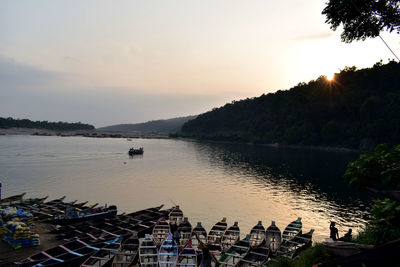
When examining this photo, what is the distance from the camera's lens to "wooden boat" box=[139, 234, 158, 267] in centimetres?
1942

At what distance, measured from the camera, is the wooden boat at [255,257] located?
19.1m

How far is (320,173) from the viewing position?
69.6m

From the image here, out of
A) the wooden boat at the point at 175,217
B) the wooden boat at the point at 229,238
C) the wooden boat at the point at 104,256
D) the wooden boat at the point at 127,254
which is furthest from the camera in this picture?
the wooden boat at the point at 175,217

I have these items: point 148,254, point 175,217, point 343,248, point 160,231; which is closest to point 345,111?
point 175,217

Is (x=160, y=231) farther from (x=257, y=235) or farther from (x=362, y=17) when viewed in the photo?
(x=362, y=17)

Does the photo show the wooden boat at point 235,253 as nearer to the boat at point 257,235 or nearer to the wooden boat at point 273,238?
the boat at point 257,235

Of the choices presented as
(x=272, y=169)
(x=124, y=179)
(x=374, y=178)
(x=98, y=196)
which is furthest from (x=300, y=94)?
(x=374, y=178)

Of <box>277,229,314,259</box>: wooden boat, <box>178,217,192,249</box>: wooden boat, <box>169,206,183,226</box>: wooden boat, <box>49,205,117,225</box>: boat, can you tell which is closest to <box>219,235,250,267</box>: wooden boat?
<box>277,229,314,259</box>: wooden boat

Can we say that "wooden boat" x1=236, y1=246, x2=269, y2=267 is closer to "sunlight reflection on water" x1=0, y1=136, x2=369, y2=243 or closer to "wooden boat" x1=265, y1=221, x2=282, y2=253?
"wooden boat" x1=265, y1=221, x2=282, y2=253

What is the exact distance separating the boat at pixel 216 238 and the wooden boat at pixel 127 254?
548 centimetres

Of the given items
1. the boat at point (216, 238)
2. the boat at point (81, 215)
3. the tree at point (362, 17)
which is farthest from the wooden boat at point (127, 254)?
the tree at point (362, 17)

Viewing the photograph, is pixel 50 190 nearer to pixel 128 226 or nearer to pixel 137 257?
pixel 128 226

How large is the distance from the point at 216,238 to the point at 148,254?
7080mm

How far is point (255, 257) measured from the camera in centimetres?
2053
